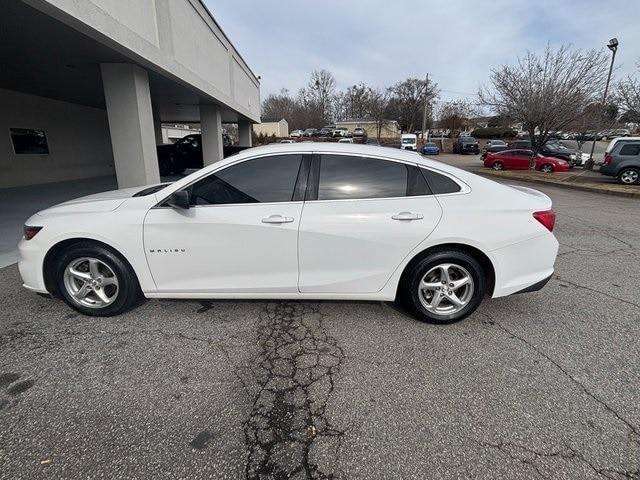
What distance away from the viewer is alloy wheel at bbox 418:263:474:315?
304 centimetres

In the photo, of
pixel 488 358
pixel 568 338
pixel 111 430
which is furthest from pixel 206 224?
pixel 568 338

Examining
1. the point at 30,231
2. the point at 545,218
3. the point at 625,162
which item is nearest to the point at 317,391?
the point at 545,218

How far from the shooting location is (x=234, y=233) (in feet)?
9.47

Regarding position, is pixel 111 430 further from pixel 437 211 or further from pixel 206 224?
pixel 437 211

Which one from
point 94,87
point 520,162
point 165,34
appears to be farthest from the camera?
point 520,162

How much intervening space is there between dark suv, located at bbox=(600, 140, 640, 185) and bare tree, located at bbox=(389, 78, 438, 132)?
164 feet

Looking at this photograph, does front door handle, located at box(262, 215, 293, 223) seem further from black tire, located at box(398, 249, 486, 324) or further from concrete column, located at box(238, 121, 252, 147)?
concrete column, located at box(238, 121, 252, 147)

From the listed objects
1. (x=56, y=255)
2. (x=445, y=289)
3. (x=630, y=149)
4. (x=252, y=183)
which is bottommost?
(x=445, y=289)

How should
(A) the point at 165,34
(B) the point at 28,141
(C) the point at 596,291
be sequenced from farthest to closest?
(B) the point at 28,141
(A) the point at 165,34
(C) the point at 596,291

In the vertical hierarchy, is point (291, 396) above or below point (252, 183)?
below

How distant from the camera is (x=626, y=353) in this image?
273 centimetres

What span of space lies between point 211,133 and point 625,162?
17073 mm

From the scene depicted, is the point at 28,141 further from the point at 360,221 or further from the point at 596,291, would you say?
the point at 596,291

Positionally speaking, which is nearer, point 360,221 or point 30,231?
point 360,221
